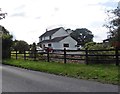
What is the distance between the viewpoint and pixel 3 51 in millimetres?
41562

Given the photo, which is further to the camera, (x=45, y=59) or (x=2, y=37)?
(x=2, y=37)

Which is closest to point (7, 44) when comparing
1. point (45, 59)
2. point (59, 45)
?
point (45, 59)

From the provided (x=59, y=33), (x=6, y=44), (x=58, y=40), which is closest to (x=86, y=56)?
(x=6, y=44)

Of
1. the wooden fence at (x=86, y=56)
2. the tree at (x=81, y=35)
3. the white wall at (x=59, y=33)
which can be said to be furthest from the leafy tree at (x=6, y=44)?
the tree at (x=81, y=35)

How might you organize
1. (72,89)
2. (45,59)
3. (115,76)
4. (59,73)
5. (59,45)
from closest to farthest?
1. (72,89)
2. (115,76)
3. (59,73)
4. (45,59)
5. (59,45)

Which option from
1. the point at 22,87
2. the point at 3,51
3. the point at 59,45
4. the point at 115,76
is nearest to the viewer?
the point at 22,87

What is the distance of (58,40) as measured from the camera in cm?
8681

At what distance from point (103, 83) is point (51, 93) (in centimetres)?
340

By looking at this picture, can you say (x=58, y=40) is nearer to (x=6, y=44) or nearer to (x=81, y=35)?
(x=81, y=35)

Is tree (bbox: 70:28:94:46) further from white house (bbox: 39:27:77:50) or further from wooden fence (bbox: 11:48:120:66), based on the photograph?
wooden fence (bbox: 11:48:120:66)

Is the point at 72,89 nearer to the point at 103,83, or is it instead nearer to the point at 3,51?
the point at 103,83

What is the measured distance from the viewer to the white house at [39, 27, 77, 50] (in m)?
86.2

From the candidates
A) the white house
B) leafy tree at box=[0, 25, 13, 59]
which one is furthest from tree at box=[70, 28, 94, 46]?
leafy tree at box=[0, 25, 13, 59]

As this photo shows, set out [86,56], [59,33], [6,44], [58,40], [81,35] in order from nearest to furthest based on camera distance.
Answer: [86,56] < [6,44] < [58,40] < [59,33] < [81,35]
